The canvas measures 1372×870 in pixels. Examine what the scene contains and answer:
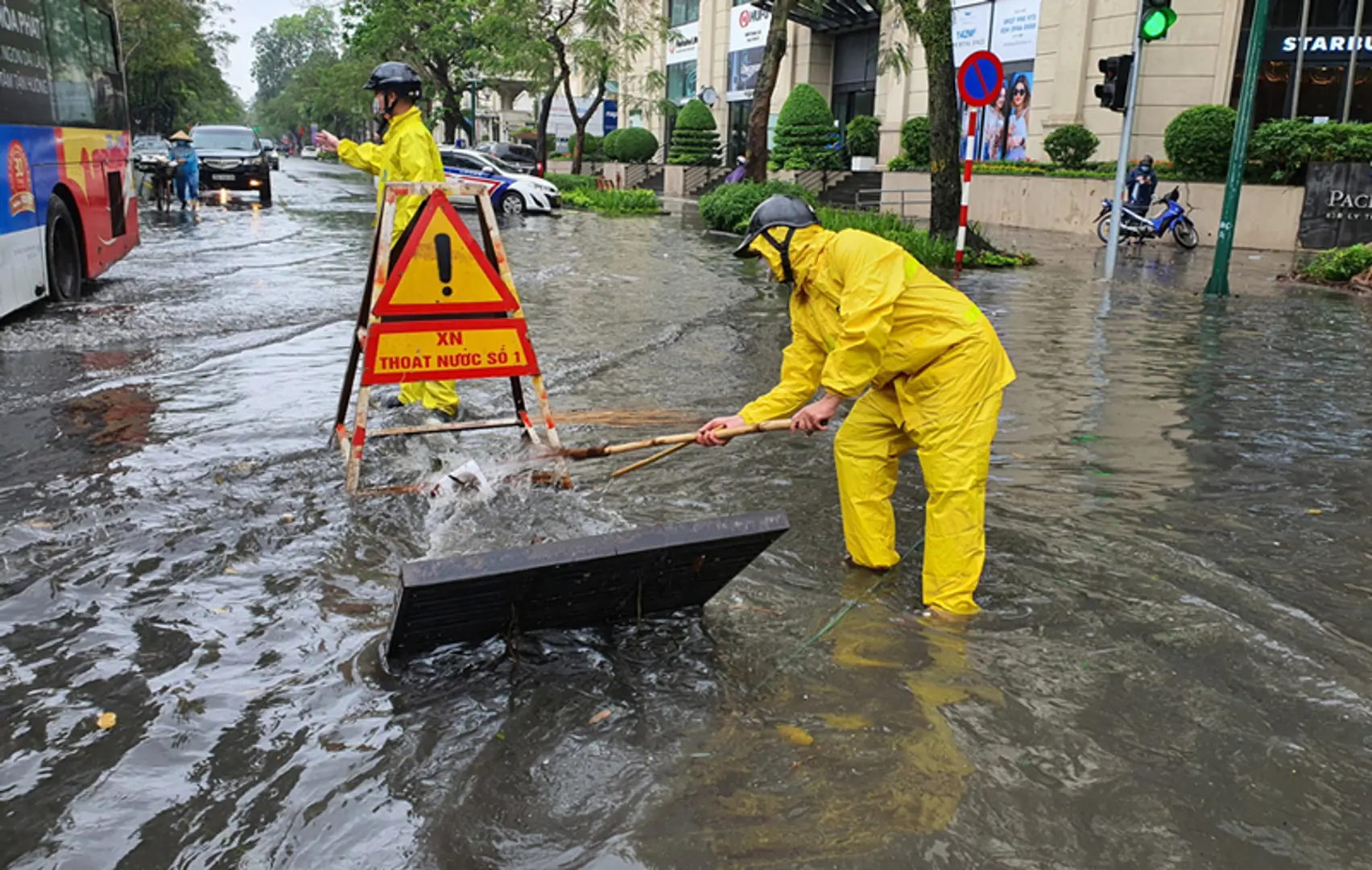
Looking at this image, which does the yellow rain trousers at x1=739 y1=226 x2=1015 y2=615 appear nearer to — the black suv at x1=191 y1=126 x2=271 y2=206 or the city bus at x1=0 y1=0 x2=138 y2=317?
the city bus at x1=0 y1=0 x2=138 y2=317

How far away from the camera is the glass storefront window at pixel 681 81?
45531 mm

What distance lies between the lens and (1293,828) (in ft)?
8.86

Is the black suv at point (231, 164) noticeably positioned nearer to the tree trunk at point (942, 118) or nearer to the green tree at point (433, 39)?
the green tree at point (433, 39)

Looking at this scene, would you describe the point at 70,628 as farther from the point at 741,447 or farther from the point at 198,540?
the point at 741,447

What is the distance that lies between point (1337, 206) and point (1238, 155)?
7.37 metres

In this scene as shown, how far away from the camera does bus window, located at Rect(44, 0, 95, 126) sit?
9.97m

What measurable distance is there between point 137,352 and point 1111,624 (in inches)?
281

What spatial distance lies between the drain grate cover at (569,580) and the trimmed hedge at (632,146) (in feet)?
130

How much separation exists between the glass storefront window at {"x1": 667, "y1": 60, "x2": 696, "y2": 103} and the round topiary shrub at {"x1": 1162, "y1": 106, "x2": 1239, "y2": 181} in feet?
89.5

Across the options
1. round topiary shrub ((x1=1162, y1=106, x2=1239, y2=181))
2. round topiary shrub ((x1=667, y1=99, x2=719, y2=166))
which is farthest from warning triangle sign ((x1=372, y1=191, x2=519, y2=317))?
round topiary shrub ((x1=667, y1=99, x2=719, y2=166))

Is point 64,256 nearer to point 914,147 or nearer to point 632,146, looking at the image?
point 914,147

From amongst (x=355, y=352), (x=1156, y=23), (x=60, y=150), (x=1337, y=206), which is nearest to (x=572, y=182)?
(x=1337, y=206)

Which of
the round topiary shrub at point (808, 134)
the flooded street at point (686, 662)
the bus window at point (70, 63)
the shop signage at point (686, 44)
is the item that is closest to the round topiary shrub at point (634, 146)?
the shop signage at point (686, 44)

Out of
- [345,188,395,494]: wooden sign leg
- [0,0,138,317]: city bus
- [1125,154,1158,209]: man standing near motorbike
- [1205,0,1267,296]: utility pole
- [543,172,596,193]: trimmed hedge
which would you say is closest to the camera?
[345,188,395,494]: wooden sign leg
